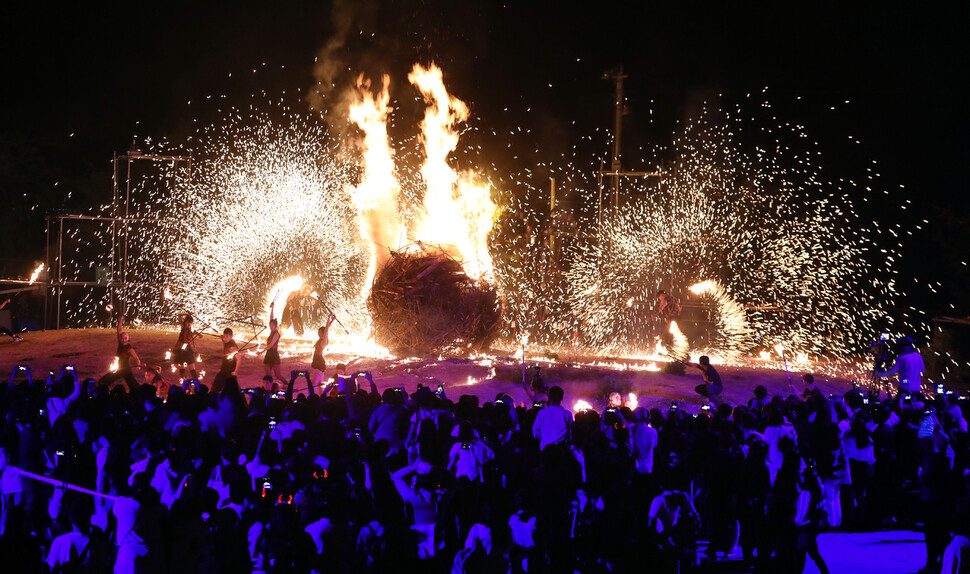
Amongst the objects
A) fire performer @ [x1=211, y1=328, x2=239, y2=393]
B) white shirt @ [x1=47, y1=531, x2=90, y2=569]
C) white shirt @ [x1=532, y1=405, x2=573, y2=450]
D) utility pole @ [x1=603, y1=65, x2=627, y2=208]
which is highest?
utility pole @ [x1=603, y1=65, x2=627, y2=208]

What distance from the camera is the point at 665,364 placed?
14.3 meters

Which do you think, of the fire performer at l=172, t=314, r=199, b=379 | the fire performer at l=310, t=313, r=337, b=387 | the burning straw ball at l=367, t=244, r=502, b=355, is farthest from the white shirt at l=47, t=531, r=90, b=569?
the burning straw ball at l=367, t=244, r=502, b=355

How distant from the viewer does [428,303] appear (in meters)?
14.5

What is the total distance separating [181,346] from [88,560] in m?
8.66

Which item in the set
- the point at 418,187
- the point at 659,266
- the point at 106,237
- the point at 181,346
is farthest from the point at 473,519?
the point at 106,237

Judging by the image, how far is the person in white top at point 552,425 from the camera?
7074mm

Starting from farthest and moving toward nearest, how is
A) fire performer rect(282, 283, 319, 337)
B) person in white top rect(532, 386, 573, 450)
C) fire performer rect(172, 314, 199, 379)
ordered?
fire performer rect(282, 283, 319, 337), fire performer rect(172, 314, 199, 379), person in white top rect(532, 386, 573, 450)

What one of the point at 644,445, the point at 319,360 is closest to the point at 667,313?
the point at 319,360

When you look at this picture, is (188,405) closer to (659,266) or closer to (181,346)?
(181,346)

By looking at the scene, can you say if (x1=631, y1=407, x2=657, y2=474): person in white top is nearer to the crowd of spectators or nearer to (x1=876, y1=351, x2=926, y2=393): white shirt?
the crowd of spectators

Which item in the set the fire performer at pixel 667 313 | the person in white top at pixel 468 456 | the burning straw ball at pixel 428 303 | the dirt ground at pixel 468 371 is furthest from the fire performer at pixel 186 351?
the fire performer at pixel 667 313

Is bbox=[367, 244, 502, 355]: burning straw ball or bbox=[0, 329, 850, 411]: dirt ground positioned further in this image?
bbox=[367, 244, 502, 355]: burning straw ball

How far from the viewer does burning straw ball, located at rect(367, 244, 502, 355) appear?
1448 cm

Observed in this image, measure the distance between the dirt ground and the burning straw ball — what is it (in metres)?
0.46
